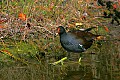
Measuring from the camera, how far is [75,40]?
290 inches

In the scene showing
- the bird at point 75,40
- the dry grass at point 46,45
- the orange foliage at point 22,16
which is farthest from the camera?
the orange foliage at point 22,16

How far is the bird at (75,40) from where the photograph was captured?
23.6ft

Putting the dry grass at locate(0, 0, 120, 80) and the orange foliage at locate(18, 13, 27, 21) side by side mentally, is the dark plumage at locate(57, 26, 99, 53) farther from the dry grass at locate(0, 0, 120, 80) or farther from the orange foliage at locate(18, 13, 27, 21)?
the orange foliage at locate(18, 13, 27, 21)

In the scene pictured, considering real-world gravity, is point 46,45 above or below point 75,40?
below

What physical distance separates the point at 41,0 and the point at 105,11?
7.40ft

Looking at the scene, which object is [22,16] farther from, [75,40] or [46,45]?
[75,40]

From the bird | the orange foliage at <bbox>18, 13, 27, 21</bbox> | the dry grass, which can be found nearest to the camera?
the dry grass

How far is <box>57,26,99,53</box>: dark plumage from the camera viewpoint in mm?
7191

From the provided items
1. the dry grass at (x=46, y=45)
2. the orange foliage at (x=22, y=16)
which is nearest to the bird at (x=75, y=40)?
the dry grass at (x=46, y=45)

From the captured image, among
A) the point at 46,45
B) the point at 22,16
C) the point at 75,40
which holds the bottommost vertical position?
the point at 46,45

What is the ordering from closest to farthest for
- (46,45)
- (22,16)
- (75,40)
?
(75,40), (46,45), (22,16)

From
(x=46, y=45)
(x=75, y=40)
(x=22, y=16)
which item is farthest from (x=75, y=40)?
(x=22, y=16)

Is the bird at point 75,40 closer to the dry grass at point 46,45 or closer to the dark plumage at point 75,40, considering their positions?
the dark plumage at point 75,40

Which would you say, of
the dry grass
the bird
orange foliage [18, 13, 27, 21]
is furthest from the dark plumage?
orange foliage [18, 13, 27, 21]
